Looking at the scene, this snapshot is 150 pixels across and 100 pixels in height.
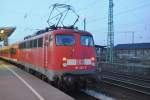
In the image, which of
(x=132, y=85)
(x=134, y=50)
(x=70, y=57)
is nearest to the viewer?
(x=70, y=57)

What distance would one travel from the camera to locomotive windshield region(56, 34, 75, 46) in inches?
632

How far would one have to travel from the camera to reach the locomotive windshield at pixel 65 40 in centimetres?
1605

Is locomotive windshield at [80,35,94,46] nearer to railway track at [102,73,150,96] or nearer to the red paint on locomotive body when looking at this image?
the red paint on locomotive body

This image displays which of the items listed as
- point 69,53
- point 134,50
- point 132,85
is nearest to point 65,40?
point 69,53

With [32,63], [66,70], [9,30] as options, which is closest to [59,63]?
[66,70]

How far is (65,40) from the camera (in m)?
16.2

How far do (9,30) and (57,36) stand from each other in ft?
119

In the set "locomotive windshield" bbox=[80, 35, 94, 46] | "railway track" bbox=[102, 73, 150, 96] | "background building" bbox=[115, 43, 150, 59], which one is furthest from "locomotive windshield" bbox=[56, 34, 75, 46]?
"background building" bbox=[115, 43, 150, 59]

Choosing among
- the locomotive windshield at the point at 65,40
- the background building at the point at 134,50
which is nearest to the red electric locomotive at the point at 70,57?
the locomotive windshield at the point at 65,40

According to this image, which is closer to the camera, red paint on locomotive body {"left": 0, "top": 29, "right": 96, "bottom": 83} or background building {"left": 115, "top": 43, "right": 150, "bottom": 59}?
red paint on locomotive body {"left": 0, "top": 29, "right": 96, "bottom": 83}

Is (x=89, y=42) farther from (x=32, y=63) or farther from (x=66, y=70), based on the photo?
(x=32, y=63)

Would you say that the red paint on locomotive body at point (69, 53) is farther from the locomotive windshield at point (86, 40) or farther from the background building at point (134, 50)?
the background building at point (134, 50)

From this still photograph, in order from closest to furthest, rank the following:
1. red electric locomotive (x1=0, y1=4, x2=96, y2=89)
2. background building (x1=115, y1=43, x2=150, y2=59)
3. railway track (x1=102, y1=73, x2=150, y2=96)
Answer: red electric locomotive (x1=0, y1=4, x2=96, y2=89) → railway track (x1=102, y1=73, x2=150, y2=96) → background building (x1=115, y1=43, x2=150, y2=59)

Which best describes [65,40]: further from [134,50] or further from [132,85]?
[134,50]
